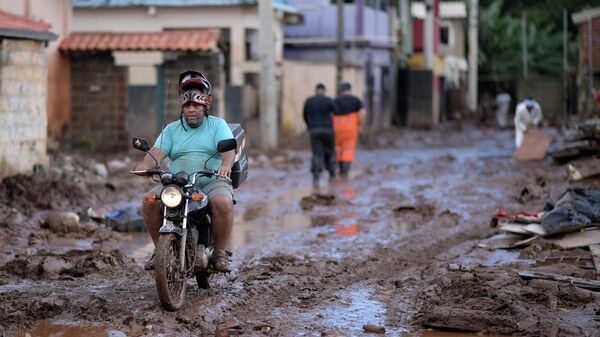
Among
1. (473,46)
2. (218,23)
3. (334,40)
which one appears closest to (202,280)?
(218,23)

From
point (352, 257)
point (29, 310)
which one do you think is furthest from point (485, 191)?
point (29, 310)

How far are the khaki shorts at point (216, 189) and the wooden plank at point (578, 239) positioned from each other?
4.07m

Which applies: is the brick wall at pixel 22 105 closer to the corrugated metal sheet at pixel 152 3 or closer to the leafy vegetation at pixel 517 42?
the corrugated metal sheet at pixel 152 3

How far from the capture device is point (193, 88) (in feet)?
27.0

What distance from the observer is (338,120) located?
20203 millimetres

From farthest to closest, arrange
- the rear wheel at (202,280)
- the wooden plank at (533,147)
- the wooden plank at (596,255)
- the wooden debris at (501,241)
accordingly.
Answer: the wooden plank at (533,147)
the wooden debris at (501,241)
the wooden plank at (596,255)
the rear wheel at (202,280)

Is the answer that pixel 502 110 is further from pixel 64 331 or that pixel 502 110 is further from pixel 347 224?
pixel 64 331

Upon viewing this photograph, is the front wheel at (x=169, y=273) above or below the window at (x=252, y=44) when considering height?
below

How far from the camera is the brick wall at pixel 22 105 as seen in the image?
1486cm

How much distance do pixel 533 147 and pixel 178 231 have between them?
17625 mm

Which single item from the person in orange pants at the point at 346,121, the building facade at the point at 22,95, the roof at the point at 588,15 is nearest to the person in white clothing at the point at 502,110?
the roof at the point at 588,15

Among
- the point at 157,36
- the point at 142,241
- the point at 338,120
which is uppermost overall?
the point at 157,36

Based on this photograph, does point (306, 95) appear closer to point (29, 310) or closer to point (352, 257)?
point (352, 257)

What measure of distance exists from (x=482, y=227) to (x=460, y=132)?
2644cm
